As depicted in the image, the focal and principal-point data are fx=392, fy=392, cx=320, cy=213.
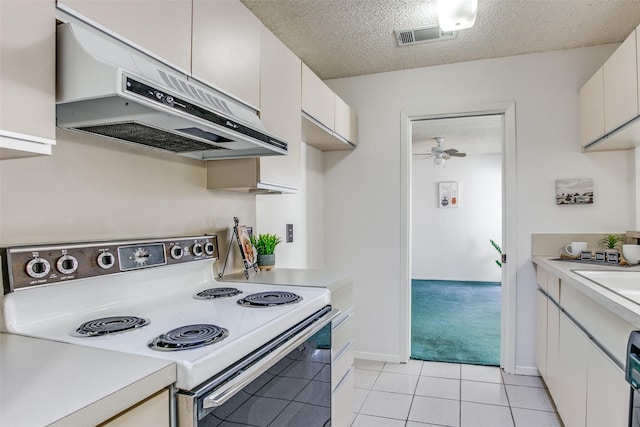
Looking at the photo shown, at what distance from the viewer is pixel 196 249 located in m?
1.75

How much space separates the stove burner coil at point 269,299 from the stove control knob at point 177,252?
0.34 meters

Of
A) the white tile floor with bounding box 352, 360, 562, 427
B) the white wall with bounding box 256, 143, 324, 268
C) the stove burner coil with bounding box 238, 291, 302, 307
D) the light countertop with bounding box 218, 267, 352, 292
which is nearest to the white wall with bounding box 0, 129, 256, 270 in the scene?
the light countertop with bounding box 218, 267, 352, 292

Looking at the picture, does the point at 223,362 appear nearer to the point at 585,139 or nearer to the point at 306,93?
the point at 306,93

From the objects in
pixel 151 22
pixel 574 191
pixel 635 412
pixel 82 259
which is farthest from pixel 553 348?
pixel 151 22

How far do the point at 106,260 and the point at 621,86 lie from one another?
101 inches

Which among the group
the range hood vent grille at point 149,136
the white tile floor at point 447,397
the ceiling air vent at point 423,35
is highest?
the ceiling air vent at point 423,35

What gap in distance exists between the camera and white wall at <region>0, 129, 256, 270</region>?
1124 millimetres

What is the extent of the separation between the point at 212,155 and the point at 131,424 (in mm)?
1268

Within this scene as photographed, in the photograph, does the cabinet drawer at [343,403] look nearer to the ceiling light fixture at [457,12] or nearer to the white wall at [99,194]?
the white wall at [99,194]

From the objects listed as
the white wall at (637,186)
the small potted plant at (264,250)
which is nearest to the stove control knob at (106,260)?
the small potted plant at (264,250)

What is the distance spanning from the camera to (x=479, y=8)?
2268 mm

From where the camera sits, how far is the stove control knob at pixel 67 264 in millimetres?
1162

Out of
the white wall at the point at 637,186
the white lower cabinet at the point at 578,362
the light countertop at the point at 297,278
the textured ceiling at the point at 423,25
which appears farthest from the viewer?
the white wall at the point at 637,186

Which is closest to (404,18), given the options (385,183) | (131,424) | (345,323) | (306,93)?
(306,93)
